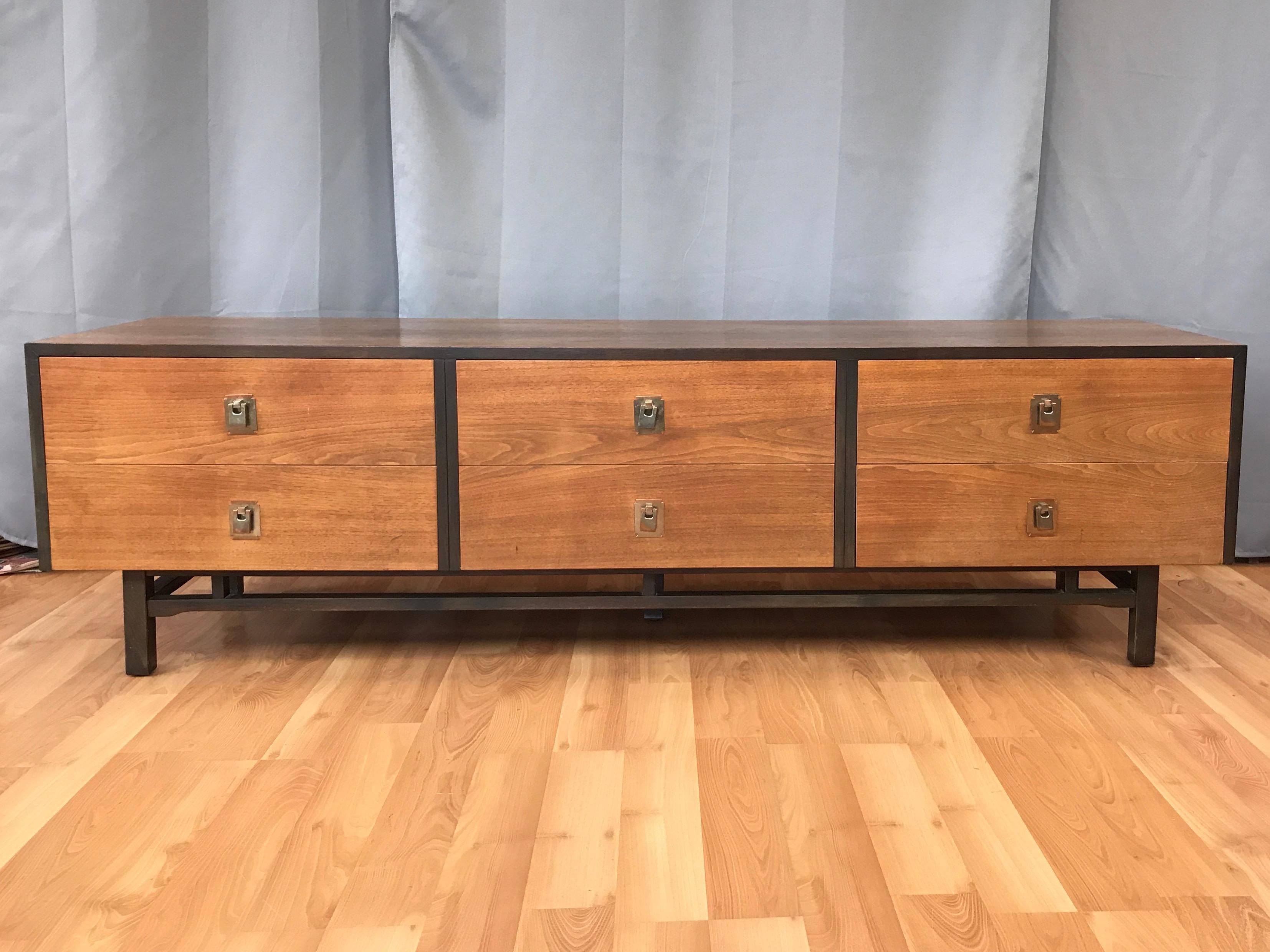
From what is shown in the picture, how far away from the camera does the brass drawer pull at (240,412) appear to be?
5.49 ft

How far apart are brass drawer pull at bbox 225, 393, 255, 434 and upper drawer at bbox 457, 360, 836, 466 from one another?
30cm

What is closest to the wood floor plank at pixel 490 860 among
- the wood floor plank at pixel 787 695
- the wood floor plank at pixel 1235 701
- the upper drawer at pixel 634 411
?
the wood floor plank at pixel 787 695

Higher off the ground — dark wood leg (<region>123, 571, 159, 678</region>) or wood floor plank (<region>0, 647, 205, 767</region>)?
dark wood leg (<region>123, 571, 159, 678</region>)

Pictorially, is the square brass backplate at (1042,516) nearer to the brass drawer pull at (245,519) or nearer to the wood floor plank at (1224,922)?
the wood floor plank at (1224,922)

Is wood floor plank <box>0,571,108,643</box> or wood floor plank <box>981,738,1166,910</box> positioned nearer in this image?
wood floor plank <box>981,738,1166,910</box>

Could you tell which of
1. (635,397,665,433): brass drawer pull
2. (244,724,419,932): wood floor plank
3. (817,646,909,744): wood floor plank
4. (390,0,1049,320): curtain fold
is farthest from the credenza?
(390,0,1049,320): curtain fold

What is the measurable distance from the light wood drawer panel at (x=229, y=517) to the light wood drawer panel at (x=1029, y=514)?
669mm

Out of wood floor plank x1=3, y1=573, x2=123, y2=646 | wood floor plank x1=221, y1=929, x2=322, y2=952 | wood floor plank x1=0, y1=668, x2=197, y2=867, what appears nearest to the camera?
wood floor plank x1=221, y1=929, x2=322, y2=952

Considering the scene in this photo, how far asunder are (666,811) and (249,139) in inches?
62.2

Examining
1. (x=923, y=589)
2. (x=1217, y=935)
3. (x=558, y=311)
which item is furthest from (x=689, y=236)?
(x=1217, y=935)

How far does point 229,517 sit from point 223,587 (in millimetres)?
182

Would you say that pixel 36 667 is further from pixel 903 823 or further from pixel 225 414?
pixel 903 823

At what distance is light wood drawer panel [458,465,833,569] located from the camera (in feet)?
5.60

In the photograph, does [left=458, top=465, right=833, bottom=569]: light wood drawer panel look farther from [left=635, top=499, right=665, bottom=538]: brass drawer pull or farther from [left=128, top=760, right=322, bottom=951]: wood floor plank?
[left=128, top=760, right=322, bottom=951]: wood floor plank
